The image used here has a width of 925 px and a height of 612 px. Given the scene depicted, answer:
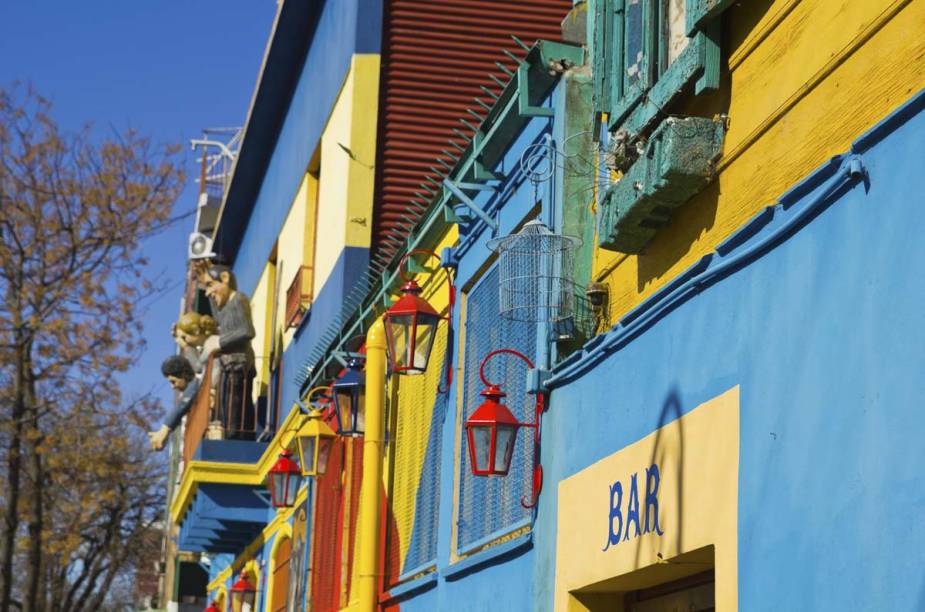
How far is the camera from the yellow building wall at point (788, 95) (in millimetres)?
4836

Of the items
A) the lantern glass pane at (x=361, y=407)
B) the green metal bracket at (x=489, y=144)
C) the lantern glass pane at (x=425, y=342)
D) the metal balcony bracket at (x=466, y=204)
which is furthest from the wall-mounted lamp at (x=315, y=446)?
the metal balcony bracket at (x=466, y=204)

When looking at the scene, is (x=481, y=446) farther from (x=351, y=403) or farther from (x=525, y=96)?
(x=351, y=403)

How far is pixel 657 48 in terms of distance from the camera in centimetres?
680

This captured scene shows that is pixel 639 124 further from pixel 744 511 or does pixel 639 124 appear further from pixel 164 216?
pixel 164 216

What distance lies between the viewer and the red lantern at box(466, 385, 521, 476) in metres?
7.88

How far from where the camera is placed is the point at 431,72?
1595 centimetres

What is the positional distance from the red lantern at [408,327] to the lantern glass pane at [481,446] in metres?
1.77

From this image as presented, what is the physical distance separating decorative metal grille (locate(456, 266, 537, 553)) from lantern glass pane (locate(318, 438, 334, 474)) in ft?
10.5

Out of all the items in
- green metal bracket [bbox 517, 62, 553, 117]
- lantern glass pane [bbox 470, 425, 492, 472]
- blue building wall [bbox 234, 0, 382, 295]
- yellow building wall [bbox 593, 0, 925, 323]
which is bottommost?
lantern glass pane [bbox 470, 425, 492, 472]

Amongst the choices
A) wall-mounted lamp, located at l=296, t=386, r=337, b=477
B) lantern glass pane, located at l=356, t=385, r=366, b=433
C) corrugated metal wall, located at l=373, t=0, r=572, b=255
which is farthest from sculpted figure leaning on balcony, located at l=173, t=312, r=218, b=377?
lantern glass pane, located at l=356, t=385, r=366, b=433

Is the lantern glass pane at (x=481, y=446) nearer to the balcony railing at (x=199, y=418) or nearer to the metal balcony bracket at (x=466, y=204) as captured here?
the metal balcony bracket at (x=466, y=204)

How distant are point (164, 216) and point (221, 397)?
8.58m

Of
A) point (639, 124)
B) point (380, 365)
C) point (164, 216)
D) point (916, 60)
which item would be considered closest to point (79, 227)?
point (164, 216)

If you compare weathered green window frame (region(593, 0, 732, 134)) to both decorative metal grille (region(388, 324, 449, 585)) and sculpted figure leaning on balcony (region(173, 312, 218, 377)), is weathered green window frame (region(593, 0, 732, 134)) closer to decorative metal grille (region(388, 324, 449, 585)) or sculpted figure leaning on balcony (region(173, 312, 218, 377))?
decorative metal grille (region(388, 324, 449, 585))
